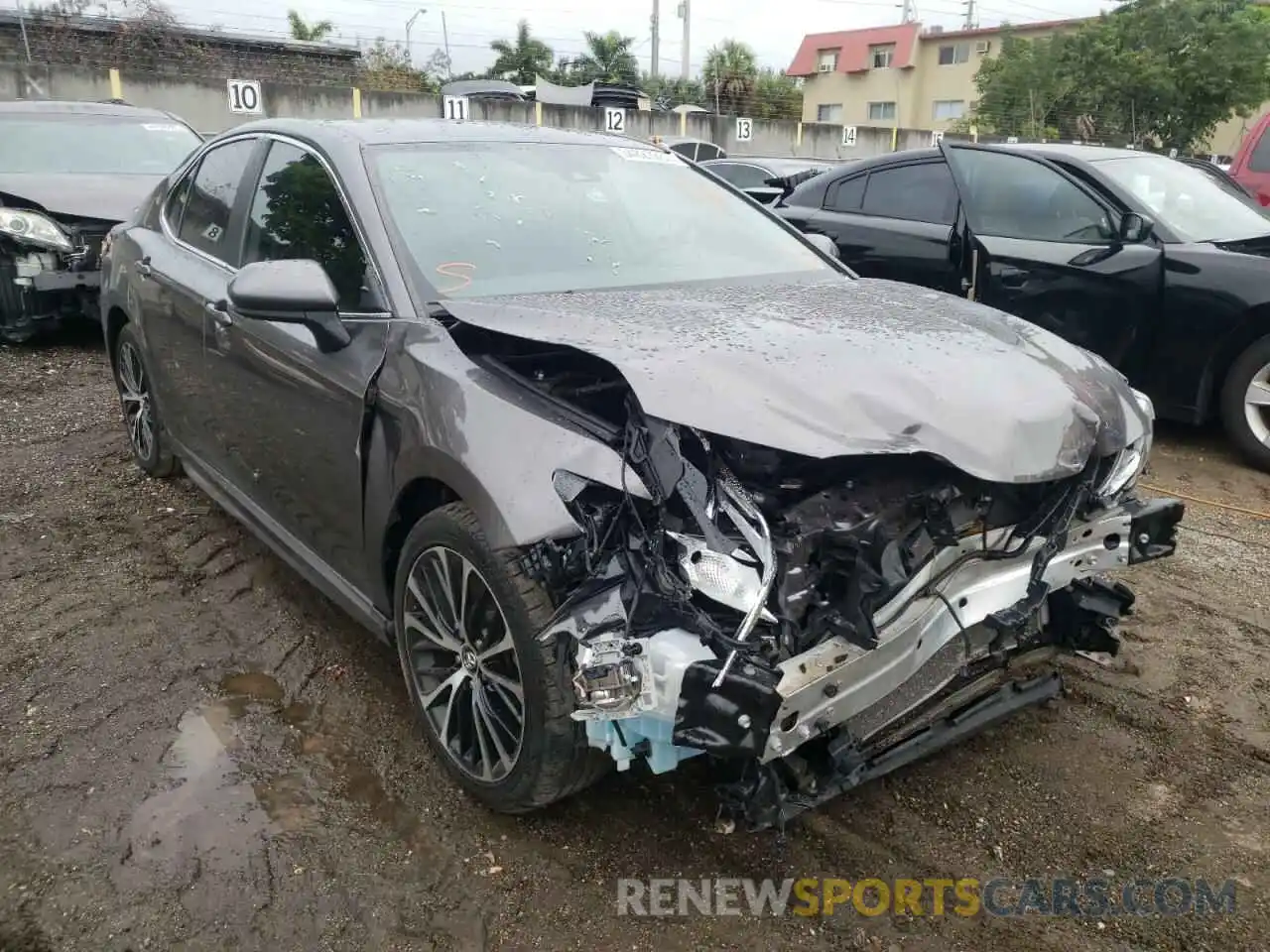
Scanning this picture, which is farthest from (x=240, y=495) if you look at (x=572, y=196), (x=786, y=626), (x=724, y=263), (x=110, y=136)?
(x=110, y=136)

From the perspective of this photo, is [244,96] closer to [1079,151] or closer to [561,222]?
[1079,151]

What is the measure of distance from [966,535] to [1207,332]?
144 inches

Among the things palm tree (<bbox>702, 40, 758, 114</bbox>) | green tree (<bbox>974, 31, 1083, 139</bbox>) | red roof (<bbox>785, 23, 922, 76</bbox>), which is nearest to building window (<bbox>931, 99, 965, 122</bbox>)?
red roof (<bbox>785, 23, 922, 76</bbox>)

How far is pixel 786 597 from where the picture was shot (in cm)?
204

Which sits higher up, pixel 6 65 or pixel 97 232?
pixel 6 65

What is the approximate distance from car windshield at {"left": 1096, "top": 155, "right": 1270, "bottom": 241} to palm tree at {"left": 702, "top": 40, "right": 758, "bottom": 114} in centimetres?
2897

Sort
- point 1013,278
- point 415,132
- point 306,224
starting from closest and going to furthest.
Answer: point 306,224
point 415,132
point 1013,278

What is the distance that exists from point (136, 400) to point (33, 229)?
3144mm

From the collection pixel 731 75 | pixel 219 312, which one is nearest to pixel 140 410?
pixel 219 312

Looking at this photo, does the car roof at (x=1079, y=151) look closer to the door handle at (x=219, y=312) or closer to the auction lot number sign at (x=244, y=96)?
the door handle at (x=219, y=312)

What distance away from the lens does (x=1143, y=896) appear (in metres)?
2.31

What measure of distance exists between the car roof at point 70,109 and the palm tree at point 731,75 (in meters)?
26.9

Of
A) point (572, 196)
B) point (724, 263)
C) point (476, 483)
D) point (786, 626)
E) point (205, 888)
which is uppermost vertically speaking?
point (572, 196)

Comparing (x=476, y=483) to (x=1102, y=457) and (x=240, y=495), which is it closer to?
(x=1102, y=457)
